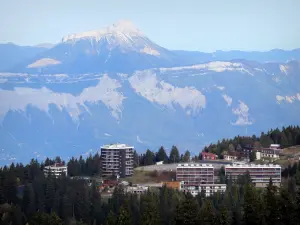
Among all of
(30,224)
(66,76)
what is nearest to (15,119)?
(66,76)

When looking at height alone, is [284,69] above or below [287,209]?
above

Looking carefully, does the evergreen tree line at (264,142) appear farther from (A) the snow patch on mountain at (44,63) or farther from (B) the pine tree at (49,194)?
(A) the snow patch on mountain at (44,63)

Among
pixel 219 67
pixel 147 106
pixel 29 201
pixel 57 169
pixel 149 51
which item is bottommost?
pixel 29 201

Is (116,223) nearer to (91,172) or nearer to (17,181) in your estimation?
(17,181)

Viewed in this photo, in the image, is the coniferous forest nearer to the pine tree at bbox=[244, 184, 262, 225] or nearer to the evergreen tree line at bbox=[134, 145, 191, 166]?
the pine tree at bbox=[244, 184, 262, 225]

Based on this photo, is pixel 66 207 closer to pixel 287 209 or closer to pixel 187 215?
pixel 187 215

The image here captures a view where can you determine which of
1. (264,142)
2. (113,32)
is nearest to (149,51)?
(113,32)

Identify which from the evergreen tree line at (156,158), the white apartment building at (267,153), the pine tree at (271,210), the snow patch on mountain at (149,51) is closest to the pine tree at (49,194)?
the pine tree at (271,210)
